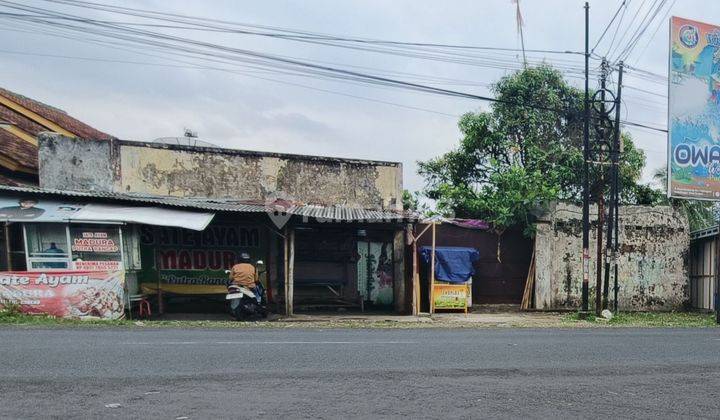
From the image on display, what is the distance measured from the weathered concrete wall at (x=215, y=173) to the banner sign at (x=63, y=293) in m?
4.09

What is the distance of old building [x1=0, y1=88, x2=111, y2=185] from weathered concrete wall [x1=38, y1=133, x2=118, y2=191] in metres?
1.27

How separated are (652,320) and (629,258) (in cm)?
297

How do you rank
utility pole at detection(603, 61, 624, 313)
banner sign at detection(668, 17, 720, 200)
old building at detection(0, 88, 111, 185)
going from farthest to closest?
old building at detection(0, 88, 111, 185) < banner sign at detection(668, 17, 720, 200) < utility pole at detection(603, 61, 624, 313)

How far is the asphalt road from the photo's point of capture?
5480 mm

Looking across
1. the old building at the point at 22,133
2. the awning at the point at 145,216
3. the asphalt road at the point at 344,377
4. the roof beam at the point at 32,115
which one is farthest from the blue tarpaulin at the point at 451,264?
the roof beam at the point at 32,115

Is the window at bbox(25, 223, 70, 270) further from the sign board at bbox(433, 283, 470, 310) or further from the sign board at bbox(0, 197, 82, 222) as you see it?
the sign board at bbox(433, 283, 470, 310)

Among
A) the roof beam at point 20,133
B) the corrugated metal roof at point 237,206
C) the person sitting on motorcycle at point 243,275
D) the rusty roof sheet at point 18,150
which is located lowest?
the person sitting on motorcycle at point 243,275

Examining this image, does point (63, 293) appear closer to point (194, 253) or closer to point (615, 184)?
point (194, 253)

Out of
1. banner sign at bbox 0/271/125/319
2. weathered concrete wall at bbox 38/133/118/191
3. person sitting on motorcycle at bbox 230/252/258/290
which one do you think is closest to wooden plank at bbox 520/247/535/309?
person sitting on motorcycle at bbox 230/252/258/290

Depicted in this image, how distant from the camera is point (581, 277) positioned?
1892 centimetres

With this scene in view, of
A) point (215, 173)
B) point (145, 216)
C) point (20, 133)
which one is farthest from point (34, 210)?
point (20, 133)

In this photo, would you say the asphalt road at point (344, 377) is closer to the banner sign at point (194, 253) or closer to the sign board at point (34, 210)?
the sign board at point (34, 210)

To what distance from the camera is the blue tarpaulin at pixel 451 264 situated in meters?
17.1

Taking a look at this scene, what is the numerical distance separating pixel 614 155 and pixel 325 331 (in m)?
9.89
